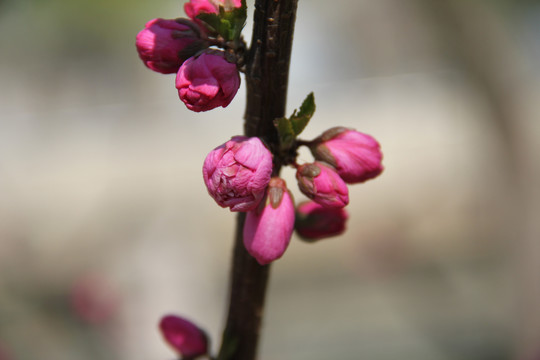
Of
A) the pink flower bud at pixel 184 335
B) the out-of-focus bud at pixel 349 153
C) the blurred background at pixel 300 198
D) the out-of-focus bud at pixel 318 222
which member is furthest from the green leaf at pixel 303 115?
the blurred background at pixel 300 198

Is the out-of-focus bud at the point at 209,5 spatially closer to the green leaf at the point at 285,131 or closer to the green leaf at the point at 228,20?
the green leaf at the point at 228,20

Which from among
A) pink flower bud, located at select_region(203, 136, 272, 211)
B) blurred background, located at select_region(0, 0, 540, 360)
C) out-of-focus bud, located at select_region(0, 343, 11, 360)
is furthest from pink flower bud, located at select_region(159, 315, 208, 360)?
out-of-focus bud, located at select_region(0, 343, 11, 360)

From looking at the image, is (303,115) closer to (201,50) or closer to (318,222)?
(201,50)

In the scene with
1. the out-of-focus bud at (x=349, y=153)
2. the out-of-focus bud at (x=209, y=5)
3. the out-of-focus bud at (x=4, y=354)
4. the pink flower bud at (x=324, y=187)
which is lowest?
the out-of-focus bud at (x=4, y=354)

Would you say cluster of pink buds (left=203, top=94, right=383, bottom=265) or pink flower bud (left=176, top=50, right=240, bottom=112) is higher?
pink flower bud (left=176, top=50, right=240, bottom=112)

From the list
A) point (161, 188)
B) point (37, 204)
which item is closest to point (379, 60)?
point (161, 188)

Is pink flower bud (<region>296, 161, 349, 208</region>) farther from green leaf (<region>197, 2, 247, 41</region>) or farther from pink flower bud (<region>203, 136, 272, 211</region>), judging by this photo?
green leaf (<region>197, 2, 247, 41</region>)

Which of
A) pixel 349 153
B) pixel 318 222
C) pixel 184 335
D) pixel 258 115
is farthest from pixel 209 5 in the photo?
pixel 184 335
